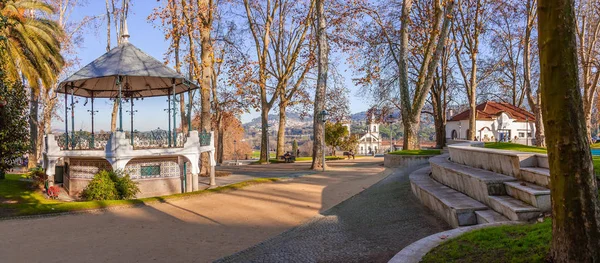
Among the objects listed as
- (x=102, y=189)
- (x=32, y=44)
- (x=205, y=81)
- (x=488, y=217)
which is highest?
(x=32, y=44)

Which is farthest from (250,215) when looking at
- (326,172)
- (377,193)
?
(326,172)

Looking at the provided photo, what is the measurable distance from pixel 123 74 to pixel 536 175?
1347cm

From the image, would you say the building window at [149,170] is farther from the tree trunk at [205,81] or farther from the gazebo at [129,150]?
the tree trunk at [205,81]

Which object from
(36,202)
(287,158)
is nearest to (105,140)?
(36,202)

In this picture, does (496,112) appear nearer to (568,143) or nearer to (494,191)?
(494,191)

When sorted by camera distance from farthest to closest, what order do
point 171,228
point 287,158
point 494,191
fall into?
point 287,158
point 171,228
point 494,191

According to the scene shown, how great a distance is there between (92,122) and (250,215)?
12694 mm

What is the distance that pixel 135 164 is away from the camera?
49.3 feet

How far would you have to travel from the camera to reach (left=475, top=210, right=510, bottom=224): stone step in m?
6.04

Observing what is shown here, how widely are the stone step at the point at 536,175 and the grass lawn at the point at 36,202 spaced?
389 inches

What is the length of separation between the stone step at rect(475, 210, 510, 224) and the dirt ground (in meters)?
3.91

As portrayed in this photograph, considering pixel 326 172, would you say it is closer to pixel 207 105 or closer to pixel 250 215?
pixel 207 105

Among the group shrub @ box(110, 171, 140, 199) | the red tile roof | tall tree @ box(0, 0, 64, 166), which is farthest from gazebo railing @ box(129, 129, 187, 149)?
the red tile roof

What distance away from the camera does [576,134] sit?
11.4 ft
